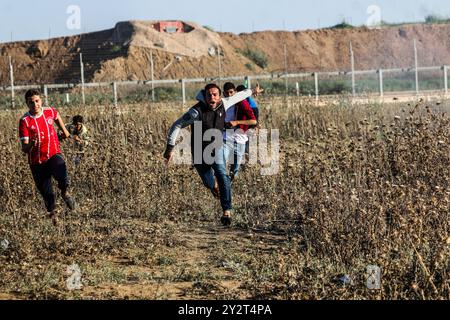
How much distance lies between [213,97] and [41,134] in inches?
78.2

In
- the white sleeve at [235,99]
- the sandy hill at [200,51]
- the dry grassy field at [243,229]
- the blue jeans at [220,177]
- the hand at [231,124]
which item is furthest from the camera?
the sandy hill at [200,51]

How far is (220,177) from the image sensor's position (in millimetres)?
10375

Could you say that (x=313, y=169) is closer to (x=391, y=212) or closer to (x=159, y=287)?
(x=391, y=212)

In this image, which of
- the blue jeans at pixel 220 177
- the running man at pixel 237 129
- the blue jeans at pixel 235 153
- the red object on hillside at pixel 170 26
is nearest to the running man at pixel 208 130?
the blue jeans at pixel 220 177

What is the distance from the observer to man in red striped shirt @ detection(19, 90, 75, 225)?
388 inches

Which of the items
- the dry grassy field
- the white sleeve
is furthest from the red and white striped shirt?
the white sleeve

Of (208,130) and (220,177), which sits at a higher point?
(208,130)

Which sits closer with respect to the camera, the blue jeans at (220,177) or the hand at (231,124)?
the blue jeans at (220,177)

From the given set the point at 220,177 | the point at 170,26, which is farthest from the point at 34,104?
the point at 170,26

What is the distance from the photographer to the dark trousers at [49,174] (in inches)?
397

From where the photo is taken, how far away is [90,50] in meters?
60.7

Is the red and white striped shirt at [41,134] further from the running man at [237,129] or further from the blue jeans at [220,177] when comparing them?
the running man at [237,129]

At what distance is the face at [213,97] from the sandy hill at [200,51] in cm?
4127

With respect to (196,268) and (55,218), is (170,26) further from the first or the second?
(196,268)
